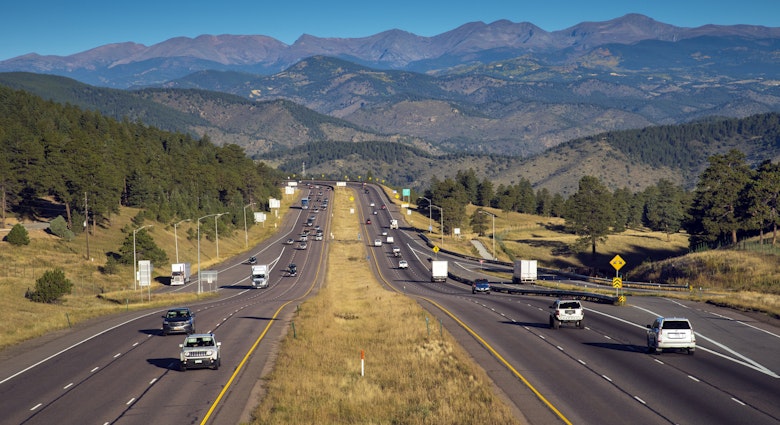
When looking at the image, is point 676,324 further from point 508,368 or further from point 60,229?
point 60,229

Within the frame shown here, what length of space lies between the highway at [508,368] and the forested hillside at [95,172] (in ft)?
170

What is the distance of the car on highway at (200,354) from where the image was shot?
36594mm

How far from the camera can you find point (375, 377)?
3612 centimetres

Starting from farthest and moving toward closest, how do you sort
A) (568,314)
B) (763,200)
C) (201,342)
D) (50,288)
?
(763,200), (50,288), (568,314), (201,342)

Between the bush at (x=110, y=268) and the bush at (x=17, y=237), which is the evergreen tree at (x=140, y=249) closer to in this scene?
the bush at (x=110, y=268)

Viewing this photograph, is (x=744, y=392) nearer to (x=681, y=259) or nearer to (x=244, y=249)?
(x=681, y=259)

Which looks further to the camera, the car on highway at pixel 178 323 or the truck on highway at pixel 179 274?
the truck on highway at pixel 179 274

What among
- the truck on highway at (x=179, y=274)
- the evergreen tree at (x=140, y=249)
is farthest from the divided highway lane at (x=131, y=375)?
the evergreen tree at (x=140, y=249)

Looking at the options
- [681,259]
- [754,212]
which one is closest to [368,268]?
[681,259]

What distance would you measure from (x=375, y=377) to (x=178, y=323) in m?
18.1

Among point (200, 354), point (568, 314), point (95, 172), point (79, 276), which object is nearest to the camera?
point (200, 354)

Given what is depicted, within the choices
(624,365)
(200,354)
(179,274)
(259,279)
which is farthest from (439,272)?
(200,354)

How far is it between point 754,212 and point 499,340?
7376cm

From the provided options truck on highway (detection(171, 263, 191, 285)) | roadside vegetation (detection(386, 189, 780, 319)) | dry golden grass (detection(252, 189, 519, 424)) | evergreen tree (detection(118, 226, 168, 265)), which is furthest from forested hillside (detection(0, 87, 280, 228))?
dry golden grass (detection(252, 189, 519, 424))
